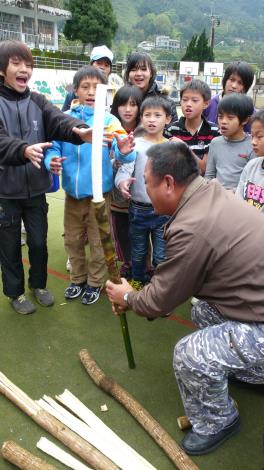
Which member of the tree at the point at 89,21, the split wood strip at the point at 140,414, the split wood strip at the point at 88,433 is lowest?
the split wood strip at the point at 88,433

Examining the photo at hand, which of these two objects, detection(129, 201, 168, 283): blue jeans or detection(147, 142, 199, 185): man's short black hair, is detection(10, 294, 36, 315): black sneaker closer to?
detection(129, 201, 168, 283): blue jeans

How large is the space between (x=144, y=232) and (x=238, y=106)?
1.26m

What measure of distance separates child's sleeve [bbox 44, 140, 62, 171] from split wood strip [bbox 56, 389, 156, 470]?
5.26 ft

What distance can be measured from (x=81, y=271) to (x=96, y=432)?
1706 mm

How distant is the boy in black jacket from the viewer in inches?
112

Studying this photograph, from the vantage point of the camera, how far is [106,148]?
10.9 ft

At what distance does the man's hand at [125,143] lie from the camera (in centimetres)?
290

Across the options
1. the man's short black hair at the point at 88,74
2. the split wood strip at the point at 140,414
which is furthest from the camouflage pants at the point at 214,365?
the man's short black hair at the point at 88,74

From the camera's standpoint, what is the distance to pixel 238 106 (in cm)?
325

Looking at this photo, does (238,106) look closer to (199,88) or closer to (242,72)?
(199,88)

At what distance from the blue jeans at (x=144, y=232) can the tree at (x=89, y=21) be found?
47365mm

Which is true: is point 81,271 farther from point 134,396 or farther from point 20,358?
point 134,396

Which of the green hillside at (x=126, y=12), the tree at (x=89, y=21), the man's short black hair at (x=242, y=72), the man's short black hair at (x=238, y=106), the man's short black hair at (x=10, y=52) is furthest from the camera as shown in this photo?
the green hillside at (x=126, y=12)

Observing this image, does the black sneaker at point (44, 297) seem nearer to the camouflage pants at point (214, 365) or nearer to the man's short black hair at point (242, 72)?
the camouflage pants at point (214, 365)
